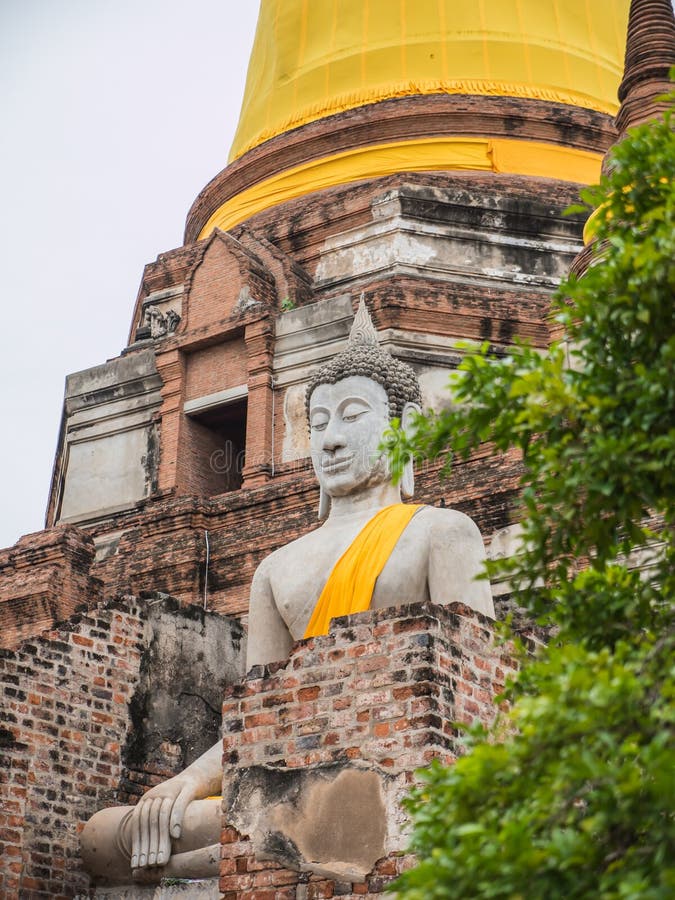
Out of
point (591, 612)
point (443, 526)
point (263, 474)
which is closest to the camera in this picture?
point (591, 612)

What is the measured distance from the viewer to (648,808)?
319 centimetres

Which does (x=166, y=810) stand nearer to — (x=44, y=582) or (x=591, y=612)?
(x=591, y=612)

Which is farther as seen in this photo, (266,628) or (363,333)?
(363,333)

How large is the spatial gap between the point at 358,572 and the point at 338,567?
0.50ft

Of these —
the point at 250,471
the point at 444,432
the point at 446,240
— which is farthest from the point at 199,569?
the point at 444,432

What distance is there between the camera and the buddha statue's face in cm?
779

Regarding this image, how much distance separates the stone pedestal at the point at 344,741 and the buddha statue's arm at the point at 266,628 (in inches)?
34.3

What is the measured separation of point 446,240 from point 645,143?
13614mm

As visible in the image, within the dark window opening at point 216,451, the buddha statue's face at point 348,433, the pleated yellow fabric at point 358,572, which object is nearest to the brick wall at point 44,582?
the dark window opening at point 216,451

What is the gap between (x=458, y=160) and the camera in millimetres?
18859

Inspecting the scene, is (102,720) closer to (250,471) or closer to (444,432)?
(444,432)

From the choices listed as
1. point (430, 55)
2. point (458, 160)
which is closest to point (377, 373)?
point (458, 160)

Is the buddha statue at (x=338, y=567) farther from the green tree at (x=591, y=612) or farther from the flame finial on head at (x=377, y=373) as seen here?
the green tree at (x=591, y=612)

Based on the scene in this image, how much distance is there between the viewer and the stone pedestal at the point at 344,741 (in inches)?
233
